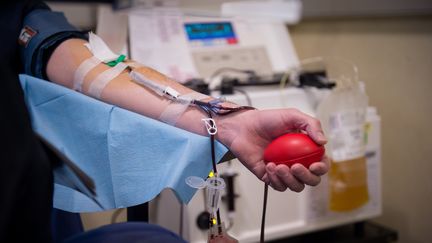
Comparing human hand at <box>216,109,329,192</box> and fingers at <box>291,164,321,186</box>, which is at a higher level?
human hand at <box>216,109,329,192</box>

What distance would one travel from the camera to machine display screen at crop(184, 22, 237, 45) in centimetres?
151

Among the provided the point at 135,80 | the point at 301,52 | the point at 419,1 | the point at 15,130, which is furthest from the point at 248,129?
the point at 301,52

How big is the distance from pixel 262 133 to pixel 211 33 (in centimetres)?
86

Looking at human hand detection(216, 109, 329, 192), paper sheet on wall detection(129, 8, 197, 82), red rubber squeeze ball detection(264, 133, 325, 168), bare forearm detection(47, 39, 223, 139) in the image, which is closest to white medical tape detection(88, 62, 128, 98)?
bare forearm detection(47, 39, 223, 139)

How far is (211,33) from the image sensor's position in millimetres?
1541

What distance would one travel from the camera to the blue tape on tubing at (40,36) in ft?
2.98

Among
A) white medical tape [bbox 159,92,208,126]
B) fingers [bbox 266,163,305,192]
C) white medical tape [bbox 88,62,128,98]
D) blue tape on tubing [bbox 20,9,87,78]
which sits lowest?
fingers [bbox 266,163,305,192]

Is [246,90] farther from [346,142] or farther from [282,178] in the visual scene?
[282,178]

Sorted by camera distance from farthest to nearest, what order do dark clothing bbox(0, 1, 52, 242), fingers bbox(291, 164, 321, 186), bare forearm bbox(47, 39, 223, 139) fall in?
bare forearm bbox(47, 39, 223, 139), fingers bbox(291, 164, 321, 186), dark clothing bbox(0, 1, 52, 242)

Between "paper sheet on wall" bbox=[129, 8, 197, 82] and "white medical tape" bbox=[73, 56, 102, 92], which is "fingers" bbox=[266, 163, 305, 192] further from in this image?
"paper sheet on wall" bbox=[129, 8, 197, 82]

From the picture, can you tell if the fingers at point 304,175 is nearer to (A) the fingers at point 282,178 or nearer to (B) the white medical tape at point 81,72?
(A) the fingers at point 282,178

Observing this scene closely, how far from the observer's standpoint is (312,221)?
1.28 meters

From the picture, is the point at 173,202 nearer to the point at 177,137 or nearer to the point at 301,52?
the point at 177,137

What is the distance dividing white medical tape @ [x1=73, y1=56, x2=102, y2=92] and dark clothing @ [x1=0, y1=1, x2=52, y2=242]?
0.34 m
